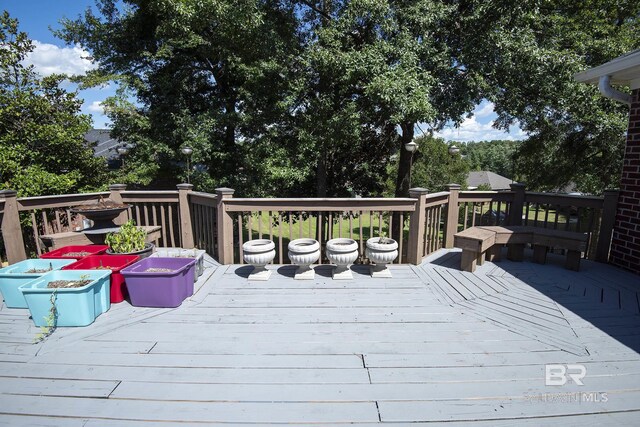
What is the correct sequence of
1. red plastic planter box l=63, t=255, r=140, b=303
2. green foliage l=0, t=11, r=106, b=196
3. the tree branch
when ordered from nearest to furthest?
red plastic planter box l=63, t=255, r=140, b=303, green foliage l=0, t=11, r=106, b=196, the tree branch

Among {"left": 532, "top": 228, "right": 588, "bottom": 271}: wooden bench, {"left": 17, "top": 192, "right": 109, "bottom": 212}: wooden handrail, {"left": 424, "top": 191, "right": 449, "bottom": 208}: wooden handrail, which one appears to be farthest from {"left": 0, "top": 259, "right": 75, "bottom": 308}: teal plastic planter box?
{"left": 532, "top": 228, "right": 588, "bottom": 271}: wooden bench

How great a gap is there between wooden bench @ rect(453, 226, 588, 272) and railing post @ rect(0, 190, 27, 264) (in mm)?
5210

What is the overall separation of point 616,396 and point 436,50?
701cm

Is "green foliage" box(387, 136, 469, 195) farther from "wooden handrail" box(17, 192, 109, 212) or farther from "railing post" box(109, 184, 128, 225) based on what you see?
"wooden handrail" box(17, 192, 109, 212)

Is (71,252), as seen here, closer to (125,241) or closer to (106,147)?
(125,241)

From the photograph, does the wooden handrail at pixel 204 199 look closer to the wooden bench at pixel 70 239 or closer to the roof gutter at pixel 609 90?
the wooden bench at pixel 70 239

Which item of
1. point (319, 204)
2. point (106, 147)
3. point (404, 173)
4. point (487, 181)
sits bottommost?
point (487, 181)

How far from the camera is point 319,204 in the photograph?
4.20 meters

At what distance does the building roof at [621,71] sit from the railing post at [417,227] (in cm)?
238

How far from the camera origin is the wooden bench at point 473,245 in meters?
3.90

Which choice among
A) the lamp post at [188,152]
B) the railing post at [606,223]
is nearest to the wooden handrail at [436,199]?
the railing post at [606,223]

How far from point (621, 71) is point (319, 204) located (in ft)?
12.2

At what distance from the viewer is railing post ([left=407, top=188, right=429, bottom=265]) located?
13.6ft

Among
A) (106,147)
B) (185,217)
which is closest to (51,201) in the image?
(185,217)
